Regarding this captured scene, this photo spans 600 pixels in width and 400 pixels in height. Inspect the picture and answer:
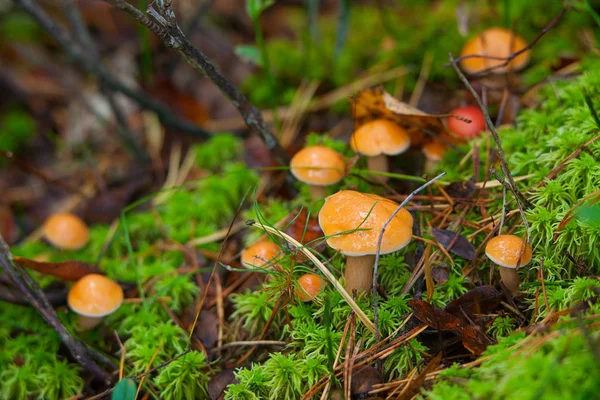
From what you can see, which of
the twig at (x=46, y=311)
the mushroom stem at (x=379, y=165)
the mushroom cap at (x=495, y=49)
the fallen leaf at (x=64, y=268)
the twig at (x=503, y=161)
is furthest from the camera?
the mushroom cap at (x=495, y=49)

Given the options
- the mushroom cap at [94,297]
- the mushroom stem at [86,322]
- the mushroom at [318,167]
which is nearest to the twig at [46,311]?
the mushroom cap at [94,297]

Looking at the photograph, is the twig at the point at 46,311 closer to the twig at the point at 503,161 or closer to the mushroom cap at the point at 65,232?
the mushroom cap at the point at 65,232

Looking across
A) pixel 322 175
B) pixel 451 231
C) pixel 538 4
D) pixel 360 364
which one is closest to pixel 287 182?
pixel 322 175

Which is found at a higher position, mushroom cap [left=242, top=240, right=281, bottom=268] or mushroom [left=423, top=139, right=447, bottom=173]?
mushroom cap [left=242, top=240, right=281, bottom=268]

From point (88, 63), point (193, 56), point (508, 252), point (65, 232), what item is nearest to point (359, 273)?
point (508, 252)

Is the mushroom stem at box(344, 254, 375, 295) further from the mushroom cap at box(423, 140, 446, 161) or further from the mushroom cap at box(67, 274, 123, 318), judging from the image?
the mushroom cap at box(67, 274, 123, 318)

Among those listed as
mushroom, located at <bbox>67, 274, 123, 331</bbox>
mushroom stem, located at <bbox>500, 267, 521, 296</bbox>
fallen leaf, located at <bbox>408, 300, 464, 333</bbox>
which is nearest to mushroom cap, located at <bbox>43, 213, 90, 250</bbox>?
mushroom, located at <bbox>67, 274, 123, 331</bbox>
